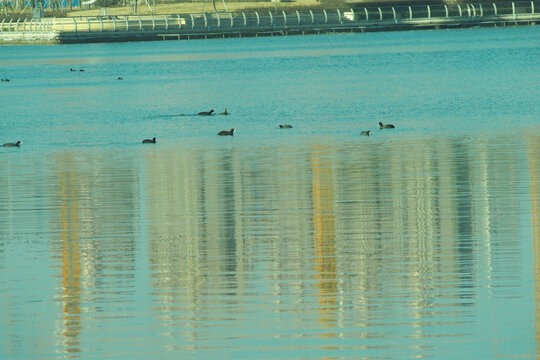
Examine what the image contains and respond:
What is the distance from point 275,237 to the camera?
13391mm

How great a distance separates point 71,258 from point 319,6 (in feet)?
389

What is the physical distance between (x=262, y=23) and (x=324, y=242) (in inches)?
4394

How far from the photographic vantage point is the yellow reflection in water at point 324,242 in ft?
33.1

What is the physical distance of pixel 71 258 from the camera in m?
12.6

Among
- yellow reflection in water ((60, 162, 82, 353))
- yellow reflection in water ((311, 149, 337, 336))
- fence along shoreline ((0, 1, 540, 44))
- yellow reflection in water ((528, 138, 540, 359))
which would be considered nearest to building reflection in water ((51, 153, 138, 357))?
yellow reflection in water ((60, 162, 82, 353))

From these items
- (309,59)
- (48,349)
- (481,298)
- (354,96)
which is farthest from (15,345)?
(309,59)

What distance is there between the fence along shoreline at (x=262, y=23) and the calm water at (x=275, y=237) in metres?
86.3

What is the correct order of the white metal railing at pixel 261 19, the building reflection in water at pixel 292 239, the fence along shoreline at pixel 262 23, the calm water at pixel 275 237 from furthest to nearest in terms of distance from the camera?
the white metal railing at pixel 261 19 < the fence along shoreline at pixel 262 23 < the building reflection in water at pixel 292 239 < the calm water at pixel 275 237

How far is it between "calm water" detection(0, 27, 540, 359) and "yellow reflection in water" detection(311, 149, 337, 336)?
0.03 meters

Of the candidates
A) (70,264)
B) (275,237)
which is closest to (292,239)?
(275,237)

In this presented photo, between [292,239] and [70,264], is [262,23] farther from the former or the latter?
[70,264]

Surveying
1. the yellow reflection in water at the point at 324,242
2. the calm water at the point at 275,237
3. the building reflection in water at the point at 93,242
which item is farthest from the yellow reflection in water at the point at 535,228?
the building reflection in water at the point at 93,242

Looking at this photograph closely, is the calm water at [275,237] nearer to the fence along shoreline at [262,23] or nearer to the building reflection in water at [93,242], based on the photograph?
the building reflection in water at [93,242]

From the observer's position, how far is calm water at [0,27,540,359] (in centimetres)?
928
